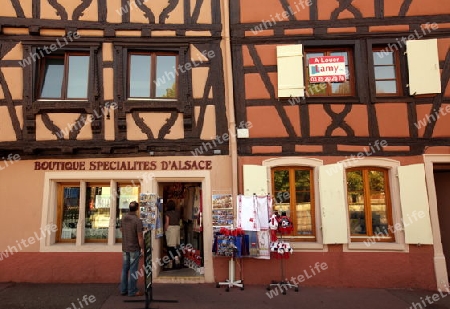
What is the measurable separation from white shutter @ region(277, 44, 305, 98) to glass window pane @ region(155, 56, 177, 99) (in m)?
2.32

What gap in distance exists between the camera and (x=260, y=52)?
713 centimetres

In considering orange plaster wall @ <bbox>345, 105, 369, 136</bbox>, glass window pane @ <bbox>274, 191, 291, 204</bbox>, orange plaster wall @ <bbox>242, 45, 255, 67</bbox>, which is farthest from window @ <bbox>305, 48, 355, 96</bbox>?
glass window pane @ <bbox>274, 191, 291, 204</bbox>

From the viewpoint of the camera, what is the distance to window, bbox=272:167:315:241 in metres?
6.84

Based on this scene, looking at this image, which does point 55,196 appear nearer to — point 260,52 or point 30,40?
point 30,40

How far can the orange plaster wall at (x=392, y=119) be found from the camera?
684 centimetres

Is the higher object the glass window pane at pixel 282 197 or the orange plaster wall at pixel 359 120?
the orange plaster wall at pixel 359 120

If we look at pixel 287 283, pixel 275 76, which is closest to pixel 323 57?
pixel 275 76

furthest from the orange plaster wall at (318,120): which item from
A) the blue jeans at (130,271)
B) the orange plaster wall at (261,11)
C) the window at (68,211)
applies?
the window at (68,211)

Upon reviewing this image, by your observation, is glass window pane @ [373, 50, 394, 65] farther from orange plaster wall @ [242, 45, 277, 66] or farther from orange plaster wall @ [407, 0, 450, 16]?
orange plaster wall @ [242, 45, 277, 66]

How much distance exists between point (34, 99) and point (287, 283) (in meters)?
6.42

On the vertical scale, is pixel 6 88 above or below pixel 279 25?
below

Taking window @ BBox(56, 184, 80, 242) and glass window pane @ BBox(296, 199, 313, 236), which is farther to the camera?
window @ BBox(56, 184, 80, 242)

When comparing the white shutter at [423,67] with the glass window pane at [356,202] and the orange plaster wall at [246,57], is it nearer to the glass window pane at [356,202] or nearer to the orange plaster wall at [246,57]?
the glass window pane at [356,202]

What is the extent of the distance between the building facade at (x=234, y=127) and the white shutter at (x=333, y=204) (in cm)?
3
